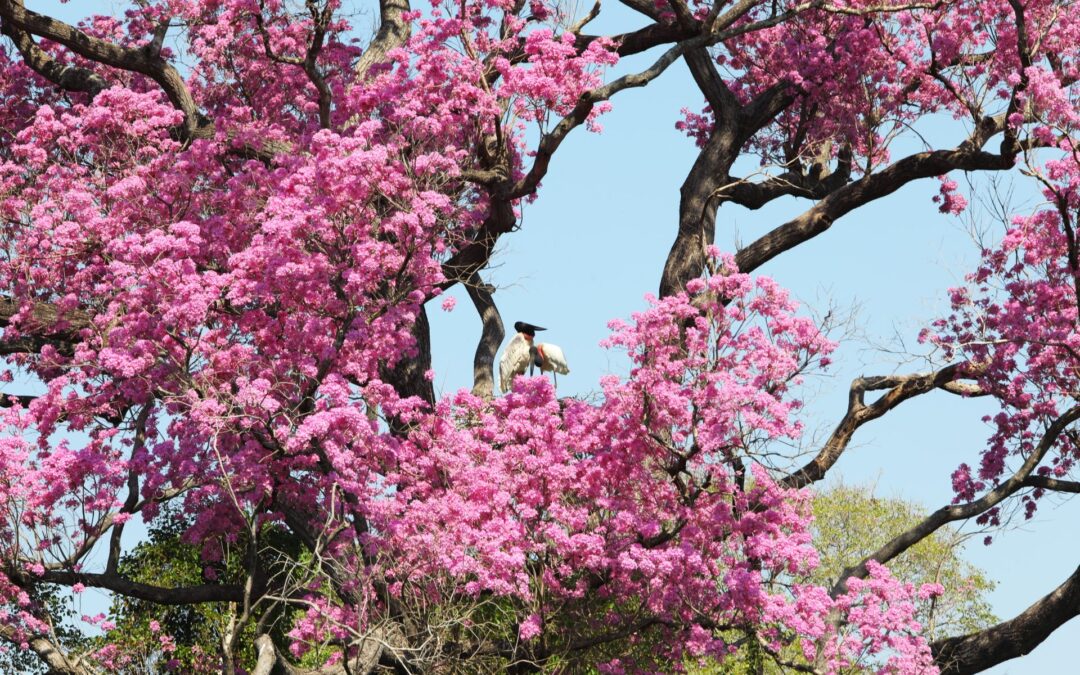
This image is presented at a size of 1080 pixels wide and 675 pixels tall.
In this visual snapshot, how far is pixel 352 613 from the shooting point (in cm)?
1402

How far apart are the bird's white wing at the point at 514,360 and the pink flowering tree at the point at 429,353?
3.47ft

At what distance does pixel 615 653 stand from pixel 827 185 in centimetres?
826

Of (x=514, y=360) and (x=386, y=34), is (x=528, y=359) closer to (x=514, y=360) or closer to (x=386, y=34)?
(x=514, y=360)

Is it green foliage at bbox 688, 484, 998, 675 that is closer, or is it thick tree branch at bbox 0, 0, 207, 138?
thick tree branch at bbox 0, 0, 207, 138

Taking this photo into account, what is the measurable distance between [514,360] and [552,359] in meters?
0.49

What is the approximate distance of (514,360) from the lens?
55.7 feet

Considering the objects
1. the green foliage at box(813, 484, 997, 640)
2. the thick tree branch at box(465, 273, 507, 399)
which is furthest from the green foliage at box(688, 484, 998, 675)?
the thick tree branch at box(465, 273, 507, 399)

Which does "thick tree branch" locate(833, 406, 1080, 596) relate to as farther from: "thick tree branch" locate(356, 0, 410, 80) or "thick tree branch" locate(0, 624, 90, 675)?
"thick tree branch" locate(356, 0, 410, 80)

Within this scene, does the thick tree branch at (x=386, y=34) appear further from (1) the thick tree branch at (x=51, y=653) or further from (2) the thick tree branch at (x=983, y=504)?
(2) the thick tree branch at (x=983, y=504)

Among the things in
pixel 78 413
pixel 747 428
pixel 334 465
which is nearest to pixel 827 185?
pixel 747 428

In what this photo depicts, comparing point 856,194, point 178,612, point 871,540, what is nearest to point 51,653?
point 178,612

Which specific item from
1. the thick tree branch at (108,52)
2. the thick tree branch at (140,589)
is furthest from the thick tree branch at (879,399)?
the thick tree branch at (108,52)

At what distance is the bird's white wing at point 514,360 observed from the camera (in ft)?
55.6

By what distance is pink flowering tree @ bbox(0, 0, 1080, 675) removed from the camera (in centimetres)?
1356
